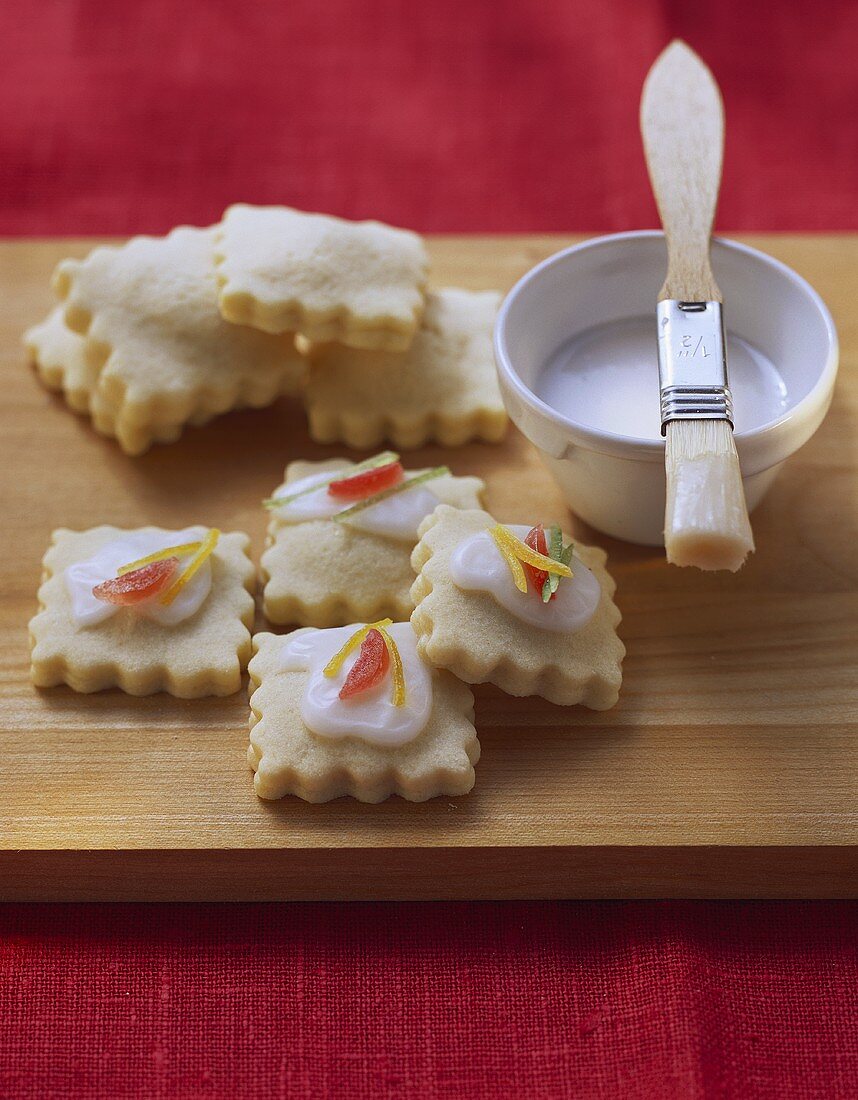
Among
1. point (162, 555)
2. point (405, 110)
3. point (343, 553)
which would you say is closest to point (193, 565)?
point (162, 555)

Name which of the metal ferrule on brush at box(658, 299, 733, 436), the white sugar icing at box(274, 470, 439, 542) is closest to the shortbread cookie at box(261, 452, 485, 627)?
the white sugar icing at box(274, 470, 439, 542)

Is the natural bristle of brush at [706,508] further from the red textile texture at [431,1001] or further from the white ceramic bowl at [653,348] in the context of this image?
the red textile texture at [431,1001]

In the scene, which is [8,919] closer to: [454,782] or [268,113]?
[454,782]

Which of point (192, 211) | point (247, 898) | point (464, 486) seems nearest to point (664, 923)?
point (247, 898)

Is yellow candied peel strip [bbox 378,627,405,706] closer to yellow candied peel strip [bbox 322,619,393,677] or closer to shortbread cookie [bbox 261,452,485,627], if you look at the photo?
yellow candied peel strip [bbox 322,619,393,677]

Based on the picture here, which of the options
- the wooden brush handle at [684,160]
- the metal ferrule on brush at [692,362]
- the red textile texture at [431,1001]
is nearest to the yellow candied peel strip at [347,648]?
the red textile texture at [431,1001]

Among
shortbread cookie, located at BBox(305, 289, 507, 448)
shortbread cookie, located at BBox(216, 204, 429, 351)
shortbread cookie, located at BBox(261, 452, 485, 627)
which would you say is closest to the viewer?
shortbread cookie, located at BBox(261, 452, 485, 627)
